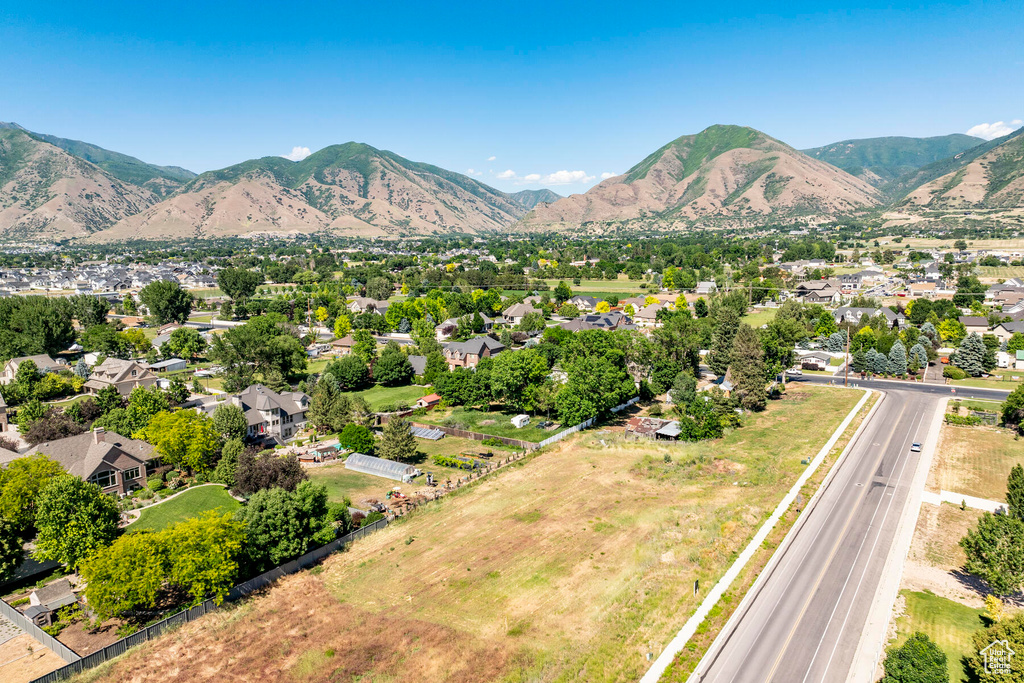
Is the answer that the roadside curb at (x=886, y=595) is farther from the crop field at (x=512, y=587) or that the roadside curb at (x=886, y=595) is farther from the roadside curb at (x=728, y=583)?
the crop field at (x=512, y=587)

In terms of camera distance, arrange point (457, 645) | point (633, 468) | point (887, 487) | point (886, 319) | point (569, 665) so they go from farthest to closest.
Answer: point (886, 319), point (633, 468), point (887, 487), point (457, 645), point (569, 665)

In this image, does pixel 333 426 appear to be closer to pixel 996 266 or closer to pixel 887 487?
pixel 887 487

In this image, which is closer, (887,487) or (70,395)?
(887,487)

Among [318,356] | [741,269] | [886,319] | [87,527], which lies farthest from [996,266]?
[87,527]

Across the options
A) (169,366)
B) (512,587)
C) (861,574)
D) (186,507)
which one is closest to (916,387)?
(861,574)

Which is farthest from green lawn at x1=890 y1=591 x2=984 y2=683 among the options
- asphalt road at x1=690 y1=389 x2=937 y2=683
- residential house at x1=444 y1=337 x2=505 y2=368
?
residential house at x1=444 y1=337 x2=505 y2=368

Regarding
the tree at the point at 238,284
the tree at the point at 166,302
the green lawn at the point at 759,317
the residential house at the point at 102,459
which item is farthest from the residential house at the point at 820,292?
the tree at the point at 166,302

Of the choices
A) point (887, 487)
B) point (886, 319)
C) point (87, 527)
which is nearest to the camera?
point (87, 527)
